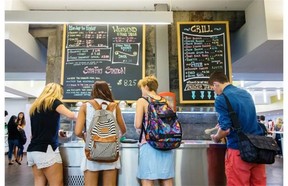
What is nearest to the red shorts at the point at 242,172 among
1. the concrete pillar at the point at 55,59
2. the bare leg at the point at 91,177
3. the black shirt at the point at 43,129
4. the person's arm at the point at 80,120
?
the bare leg at the point at 91,177

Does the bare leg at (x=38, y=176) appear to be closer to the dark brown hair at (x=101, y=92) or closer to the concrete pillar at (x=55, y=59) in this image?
the dark brown hair at (x=101, y=92)

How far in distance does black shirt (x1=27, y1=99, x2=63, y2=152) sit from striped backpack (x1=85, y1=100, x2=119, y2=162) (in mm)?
357

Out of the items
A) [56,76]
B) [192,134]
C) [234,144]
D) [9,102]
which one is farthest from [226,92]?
[9,102]

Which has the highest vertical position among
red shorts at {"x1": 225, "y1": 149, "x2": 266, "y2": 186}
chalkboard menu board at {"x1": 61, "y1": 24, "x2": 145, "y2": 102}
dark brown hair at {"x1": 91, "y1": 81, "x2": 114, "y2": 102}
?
chalkboard menu board at {"x1": 61, "y1": 24, "x2": 145, "y2": 102}

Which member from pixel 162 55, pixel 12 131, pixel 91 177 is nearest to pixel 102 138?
pixel 91 177

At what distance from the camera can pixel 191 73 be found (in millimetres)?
4098

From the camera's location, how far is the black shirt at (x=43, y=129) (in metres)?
2.29

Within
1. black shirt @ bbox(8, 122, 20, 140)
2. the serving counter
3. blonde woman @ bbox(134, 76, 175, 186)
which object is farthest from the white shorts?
black shirt @ bbox(8, 122, 20, 140)

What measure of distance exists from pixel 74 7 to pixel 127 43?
109 centimetres

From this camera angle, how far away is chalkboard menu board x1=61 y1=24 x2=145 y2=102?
3967 millimetres

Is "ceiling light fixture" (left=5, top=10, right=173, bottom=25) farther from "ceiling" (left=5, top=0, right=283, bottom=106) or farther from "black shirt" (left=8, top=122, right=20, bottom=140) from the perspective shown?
"black shirt" (left=8, top=122, right=20, bottom=140)

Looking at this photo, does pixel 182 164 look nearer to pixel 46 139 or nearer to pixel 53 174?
pixel 53 174

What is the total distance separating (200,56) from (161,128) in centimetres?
221

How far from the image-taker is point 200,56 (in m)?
4.15
